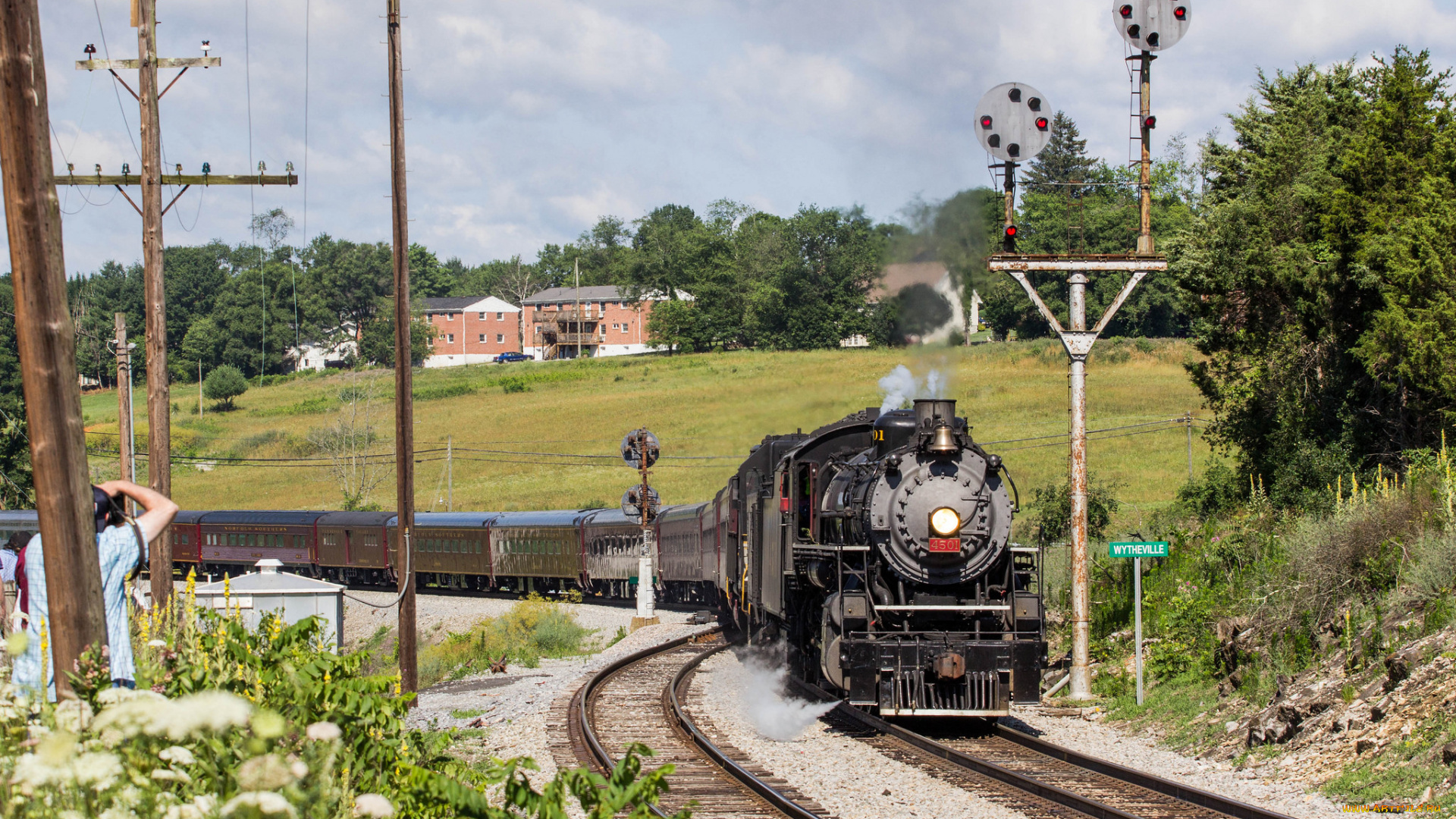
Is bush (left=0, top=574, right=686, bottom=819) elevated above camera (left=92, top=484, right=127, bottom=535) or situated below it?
below

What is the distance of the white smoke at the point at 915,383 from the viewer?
1748 cm

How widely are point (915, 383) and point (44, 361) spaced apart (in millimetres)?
13406

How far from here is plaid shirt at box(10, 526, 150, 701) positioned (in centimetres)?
599

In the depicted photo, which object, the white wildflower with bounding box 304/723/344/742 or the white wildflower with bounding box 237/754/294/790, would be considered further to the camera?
the white wildflower with bounding box 304/723/344/742

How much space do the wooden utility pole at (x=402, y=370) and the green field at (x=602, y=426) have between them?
77.2 ft

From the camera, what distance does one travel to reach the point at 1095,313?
75438mm

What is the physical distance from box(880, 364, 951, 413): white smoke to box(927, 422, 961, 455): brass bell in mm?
4698

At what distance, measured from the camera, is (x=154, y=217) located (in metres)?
17.2

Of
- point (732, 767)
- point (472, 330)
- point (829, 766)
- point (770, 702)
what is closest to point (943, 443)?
point (829, 766)

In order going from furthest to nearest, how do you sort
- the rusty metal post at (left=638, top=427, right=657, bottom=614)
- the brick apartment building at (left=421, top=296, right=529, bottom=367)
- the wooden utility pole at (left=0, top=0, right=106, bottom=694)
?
the brick apartment building at (left=421, top=296, right=529, bottom=367) → the rusty metal post at (left=638, top=427, right=657, bottom=614) → the wooden utility pole at (left=0, top=0, right=106, bottom=694)

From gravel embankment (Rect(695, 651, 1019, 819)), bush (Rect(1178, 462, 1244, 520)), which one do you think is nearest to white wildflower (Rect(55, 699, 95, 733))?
gravel embankment (Rect(695, 651, 1019, 819))

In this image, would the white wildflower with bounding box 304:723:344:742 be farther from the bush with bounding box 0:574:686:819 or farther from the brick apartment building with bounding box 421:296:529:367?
the brick apartment building with bounding box 421:296:529:367

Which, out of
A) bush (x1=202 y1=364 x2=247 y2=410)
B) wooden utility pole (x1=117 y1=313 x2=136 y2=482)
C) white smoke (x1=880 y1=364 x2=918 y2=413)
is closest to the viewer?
white smoke (x1=880 y1=364 x2=918 y2=413)

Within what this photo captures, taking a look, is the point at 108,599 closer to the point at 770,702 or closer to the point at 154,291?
the point at 770,702
